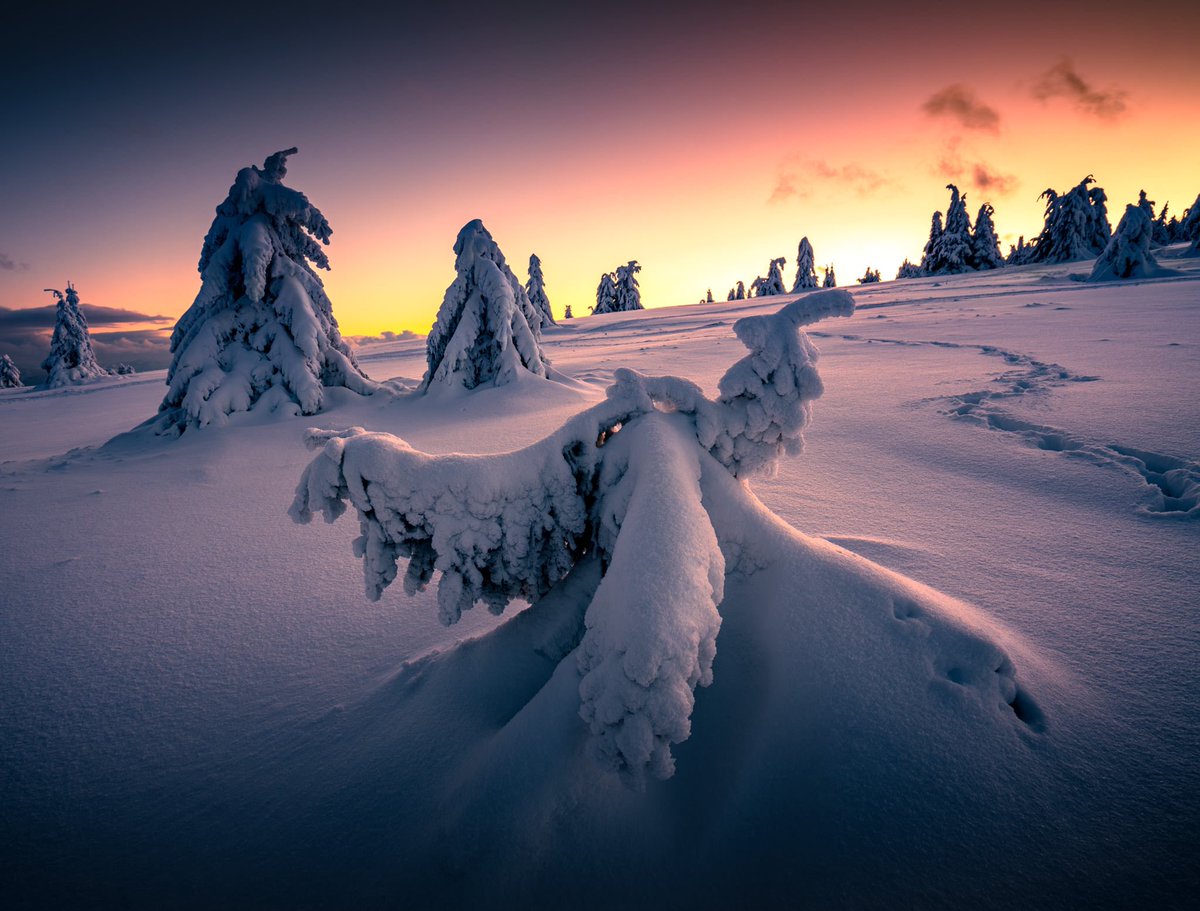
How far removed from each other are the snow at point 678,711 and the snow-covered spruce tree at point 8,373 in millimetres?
53583

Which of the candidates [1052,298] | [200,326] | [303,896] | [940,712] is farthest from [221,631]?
[1052,298]

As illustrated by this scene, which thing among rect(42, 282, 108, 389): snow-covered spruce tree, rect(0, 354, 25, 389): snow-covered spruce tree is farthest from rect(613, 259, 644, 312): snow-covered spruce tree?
rect(0, 354, 25, 389): snow-covered spruce tree

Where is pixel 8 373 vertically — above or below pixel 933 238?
below

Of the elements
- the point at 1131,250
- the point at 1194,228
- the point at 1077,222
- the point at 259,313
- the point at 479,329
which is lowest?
the point at 479,329

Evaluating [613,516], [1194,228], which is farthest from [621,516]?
[1194,228]

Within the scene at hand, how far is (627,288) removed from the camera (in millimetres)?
48375

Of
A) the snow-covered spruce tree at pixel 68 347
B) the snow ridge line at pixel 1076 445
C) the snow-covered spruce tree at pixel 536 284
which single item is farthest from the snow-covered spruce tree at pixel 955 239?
the snow-covered spruce tree at pixel 68 347

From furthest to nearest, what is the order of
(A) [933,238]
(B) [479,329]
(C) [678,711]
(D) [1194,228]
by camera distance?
(A) [933,238], (D) [1194,228], (B) [479,329], (C) [678,711]

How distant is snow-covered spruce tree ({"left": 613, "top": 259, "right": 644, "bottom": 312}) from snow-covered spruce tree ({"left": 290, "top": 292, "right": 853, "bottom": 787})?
48.4m

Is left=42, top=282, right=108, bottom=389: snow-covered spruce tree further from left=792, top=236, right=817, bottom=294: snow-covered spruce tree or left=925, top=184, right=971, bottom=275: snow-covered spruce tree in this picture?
left=925, top=184, right=971, bottom=275: snow-covered spruce tree

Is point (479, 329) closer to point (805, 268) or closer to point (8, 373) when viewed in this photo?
point (805, 268)

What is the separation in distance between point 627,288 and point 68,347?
1746 inches

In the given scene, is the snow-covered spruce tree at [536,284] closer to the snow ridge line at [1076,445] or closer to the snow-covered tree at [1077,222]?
the snow ridge line at [1076,445]

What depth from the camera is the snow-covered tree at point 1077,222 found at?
31656mm
